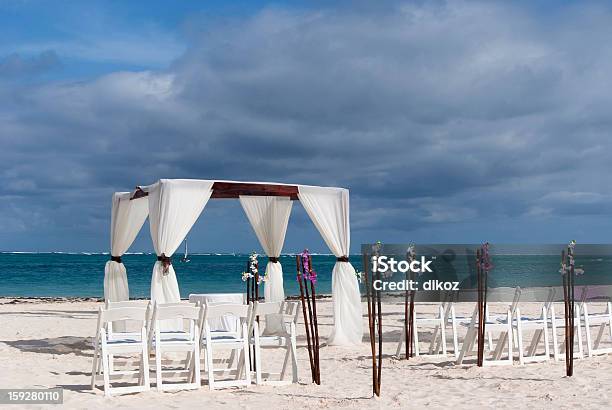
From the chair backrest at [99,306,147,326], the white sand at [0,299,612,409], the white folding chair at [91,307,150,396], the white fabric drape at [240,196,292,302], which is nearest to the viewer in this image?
Result: the white sand at [0,299,612,409]

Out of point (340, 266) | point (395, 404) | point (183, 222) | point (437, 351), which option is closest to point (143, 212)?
point (183, 222)

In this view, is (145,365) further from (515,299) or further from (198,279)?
(198,279)

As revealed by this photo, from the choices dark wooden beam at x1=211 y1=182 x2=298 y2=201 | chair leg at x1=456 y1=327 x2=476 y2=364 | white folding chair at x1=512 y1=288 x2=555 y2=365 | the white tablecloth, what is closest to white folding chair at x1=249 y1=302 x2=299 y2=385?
chair leg at x1=456 y1=327 x2=476 y2=364

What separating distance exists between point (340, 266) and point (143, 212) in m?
3.30

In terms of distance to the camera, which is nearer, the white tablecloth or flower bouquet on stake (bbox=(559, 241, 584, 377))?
flower bouquet on stake (bbox=(559, 241, 584, 377))

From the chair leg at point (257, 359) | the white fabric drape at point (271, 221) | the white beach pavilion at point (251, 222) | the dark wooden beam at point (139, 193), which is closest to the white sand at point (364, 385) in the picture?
the chair leg at point (257, 359)

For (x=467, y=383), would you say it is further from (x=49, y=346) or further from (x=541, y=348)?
(x=49, y=346)

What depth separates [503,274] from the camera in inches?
2657

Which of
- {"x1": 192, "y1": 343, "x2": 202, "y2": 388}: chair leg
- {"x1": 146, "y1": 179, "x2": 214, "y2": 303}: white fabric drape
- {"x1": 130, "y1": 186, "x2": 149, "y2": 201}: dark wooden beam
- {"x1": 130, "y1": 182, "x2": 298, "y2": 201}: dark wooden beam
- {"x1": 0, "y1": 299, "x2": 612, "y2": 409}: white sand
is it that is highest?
{"x1": 130, "y1": 182, "x2": 298, "y2": 201}: dark wooden beam

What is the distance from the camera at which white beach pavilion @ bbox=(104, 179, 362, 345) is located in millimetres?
10703

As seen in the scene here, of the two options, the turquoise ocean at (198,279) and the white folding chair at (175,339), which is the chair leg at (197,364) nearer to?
the white folding chair at (175,339)

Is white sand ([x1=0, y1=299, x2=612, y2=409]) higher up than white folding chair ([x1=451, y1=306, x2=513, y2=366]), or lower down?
lower down

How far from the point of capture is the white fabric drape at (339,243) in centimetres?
1182

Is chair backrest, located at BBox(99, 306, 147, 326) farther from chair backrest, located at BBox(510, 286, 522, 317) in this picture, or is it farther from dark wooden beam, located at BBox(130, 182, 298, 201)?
chair backrest, located at BBox(510, 286, 522, 317)
